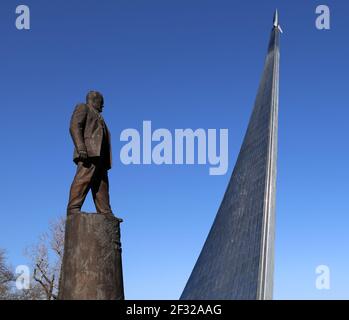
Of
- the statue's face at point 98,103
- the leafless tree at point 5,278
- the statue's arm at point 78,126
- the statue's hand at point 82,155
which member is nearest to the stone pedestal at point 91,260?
the statue's hand at point 82,155

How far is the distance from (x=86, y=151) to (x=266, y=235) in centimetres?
754

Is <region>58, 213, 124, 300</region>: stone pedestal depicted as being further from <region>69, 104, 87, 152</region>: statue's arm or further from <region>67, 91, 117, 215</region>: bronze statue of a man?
<region>69, 104, 87, 152</region>: statue's arm

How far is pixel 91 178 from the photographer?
504 centimetres

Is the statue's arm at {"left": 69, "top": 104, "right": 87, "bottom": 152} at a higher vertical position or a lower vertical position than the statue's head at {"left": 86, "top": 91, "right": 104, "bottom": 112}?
lower

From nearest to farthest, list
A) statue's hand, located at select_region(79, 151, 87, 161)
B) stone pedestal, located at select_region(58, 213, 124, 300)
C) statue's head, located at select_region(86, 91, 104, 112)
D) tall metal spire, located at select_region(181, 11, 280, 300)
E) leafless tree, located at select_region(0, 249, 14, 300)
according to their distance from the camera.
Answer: stone pedestal, located at select_region(58, 213, 124, 300) < statue's hand, located at select_region(79, 151, 87, 161) < statue's head, located at select_region(86, 91, 104, 112) < tall metal spire, located at select_region(181, 11, 280, 300) < leafless tree, located at select_region(0, 249, 14, 300)

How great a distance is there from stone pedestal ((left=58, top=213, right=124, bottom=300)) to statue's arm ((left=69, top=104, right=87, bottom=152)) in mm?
639

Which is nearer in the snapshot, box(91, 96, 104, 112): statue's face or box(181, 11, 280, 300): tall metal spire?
box(91, 96, 104, 112): statue's face

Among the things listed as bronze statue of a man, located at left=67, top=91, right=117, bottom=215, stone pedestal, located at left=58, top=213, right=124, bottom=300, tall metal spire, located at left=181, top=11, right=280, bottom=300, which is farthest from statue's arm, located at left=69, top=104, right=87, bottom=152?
tall metal spire, located at left=181, top=11, right=280, bottom=300

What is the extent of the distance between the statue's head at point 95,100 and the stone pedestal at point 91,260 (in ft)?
3.67

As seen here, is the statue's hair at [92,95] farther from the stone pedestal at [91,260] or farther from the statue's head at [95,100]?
the stone pedestal at [91,260]

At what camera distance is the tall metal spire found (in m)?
11.6

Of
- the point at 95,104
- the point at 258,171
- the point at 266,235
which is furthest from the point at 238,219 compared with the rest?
the point at 95,104

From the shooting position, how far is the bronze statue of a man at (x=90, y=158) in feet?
16.3

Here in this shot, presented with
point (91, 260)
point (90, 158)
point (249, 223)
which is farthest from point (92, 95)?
point (249, 223)
